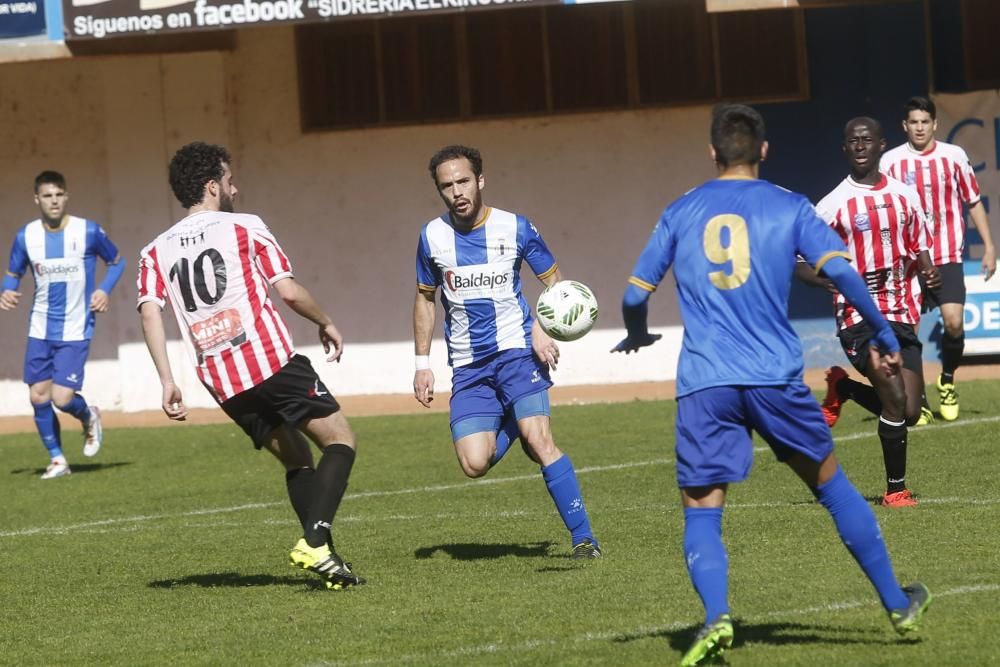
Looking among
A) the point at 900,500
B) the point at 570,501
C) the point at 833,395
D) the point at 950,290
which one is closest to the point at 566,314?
the point at 570,501

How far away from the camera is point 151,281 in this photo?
8047 millimetres

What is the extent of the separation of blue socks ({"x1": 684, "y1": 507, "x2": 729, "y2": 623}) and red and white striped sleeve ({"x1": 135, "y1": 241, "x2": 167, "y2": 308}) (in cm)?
316

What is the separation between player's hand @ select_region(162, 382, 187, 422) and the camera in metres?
7.92

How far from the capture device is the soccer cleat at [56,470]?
1405 centimetres

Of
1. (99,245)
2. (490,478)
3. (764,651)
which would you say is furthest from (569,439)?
(764,651)

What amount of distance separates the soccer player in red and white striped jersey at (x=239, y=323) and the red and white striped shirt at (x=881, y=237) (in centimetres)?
316

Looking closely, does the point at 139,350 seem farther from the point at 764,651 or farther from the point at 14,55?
the point at 764,651

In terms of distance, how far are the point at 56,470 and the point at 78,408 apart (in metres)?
0.60

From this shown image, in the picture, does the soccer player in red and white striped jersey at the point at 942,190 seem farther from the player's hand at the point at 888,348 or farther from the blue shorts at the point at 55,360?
the player's hand at the point at 888,348

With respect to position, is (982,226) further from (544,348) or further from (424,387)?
(424,387)

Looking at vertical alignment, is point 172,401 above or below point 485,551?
above

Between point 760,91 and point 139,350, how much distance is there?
765cm

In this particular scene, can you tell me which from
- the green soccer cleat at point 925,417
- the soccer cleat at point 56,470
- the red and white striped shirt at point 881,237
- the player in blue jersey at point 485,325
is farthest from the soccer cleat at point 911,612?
the soccer cleat at point 56,470

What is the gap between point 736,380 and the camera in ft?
19.2
